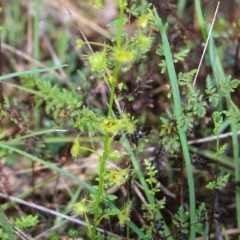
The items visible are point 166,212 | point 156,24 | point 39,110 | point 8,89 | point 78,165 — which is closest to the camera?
point 156,24

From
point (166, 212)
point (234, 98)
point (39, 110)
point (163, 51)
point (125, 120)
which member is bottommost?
point (166, 212)

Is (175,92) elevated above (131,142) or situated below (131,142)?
above

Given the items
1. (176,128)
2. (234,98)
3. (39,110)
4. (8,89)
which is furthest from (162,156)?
(8,89)

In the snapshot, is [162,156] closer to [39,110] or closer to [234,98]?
[234,98]

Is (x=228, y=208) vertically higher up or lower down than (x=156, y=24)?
lower down

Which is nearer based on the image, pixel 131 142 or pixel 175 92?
pixel 175 92

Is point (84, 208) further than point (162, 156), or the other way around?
point (162, 156)

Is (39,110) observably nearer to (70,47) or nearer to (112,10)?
(70,47)

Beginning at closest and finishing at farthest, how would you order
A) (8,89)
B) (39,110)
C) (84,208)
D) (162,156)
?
(84,208)
(162,156)
(39,110)
(8,89)
